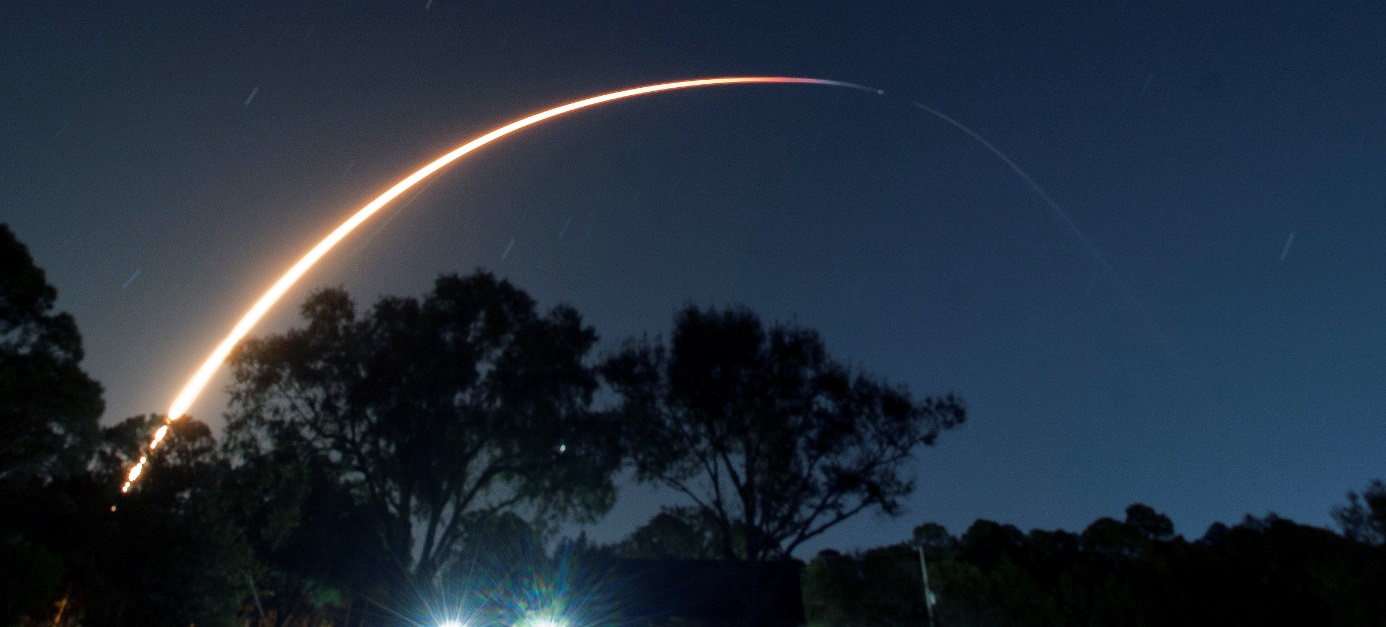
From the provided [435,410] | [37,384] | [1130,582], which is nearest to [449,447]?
[435,410]

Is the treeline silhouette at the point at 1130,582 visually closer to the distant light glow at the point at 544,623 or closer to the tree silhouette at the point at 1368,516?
the tree silhouette at the point at 1368,516

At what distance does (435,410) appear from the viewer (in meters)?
26.2

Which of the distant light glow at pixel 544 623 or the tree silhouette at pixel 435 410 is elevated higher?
the tree silhouette at pixel 435 410

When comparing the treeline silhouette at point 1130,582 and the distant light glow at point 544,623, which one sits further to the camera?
the distant light glow at point 544,623

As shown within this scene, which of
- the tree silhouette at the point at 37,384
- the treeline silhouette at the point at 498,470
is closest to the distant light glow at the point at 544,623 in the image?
the treeline silhouette at the point at 498,470

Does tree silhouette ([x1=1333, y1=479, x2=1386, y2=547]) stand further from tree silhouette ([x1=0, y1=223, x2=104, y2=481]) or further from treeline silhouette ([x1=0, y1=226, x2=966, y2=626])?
tree silhouette ([x1=0, y1=223, x2=104, y2=481])

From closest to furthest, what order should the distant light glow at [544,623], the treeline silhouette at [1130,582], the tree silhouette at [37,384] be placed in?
A: the tree silhouette at [37,384] → the treeline silhouette at [1130,582] → the distant light glow at [544,623]

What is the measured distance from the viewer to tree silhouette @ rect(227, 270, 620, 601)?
25844mm

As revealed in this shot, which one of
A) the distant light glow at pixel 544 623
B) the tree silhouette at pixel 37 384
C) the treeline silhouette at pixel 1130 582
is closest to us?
the tree silhouette at pixel 37 384

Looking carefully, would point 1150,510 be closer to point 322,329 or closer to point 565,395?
point 565,395

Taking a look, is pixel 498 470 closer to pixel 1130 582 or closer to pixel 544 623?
pixel 544 623

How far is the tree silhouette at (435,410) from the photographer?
2584 cm

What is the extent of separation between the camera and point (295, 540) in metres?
41.9

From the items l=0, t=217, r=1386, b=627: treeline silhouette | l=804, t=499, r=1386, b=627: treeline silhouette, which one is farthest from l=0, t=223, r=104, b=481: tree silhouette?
Result: l=804, t=499, r=1386, b=627: treeline silhouette
